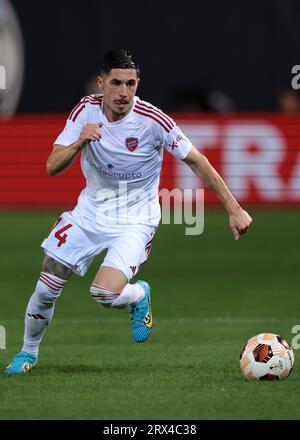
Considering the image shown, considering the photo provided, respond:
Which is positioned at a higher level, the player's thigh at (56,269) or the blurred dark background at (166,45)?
the blurred dark background at (166,45)

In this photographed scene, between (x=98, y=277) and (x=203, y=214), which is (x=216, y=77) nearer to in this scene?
(x=203, y=214)

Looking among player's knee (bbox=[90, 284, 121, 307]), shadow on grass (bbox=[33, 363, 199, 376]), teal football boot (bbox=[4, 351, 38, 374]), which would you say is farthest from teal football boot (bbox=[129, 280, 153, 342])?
teal football boot (bbox=[4, 351, 38, 374])

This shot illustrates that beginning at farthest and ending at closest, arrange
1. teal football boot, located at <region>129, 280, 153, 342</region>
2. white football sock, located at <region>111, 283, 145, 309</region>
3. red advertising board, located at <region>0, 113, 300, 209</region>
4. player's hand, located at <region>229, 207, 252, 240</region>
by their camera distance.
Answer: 1. red advertising board, located at <region>0, 113, 300, 209</region>
2. teal football boot, located at <region>129, 280, 153, 342</region>
3. white football sock, located at <region>111, 283, 145, 309</region>
4. player's hand, located at <region>229, 207, 252, 240</region>

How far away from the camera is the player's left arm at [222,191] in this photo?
315 inches

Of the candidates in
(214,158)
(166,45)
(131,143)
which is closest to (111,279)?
(131,143)

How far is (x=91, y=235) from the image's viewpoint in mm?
8500

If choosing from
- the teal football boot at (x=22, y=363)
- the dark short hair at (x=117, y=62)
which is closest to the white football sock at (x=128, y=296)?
the teal football boot at (x=22, y=363)

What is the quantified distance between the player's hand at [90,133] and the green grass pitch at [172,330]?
1569mm

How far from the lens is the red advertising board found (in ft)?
62.7

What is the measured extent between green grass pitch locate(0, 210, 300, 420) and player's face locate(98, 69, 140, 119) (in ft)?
6.02

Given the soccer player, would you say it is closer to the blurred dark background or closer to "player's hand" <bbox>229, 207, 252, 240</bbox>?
"player's hand" <bbox>229, 207, 252, 240</bbox>

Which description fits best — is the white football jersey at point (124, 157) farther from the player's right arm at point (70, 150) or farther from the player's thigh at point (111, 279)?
the player's thigh at point (111, 279)

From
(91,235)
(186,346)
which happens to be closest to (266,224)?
(186,346)

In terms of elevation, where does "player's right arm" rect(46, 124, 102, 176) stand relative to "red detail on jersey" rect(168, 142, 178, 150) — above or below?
below
